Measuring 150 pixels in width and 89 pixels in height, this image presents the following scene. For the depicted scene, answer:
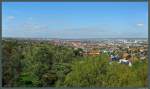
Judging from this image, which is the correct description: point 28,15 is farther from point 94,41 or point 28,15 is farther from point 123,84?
point 123,84

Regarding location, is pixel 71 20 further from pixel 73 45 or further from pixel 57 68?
pixel 57 68

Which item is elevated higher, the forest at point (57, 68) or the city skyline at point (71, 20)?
the city skyline at point (71, 20)

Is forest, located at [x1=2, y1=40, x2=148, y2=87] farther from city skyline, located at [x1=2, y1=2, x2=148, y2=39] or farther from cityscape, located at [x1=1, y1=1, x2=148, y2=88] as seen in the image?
city skyline, located at [x1=2, y1=2, x2=148, y2=39]

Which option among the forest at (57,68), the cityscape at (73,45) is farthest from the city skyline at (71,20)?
the forest at (57,68)

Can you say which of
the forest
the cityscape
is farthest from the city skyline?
the forest

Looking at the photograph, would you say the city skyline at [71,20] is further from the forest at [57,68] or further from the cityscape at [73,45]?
the forest at [57,68]

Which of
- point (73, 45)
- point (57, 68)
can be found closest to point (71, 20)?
point (73, 45)
